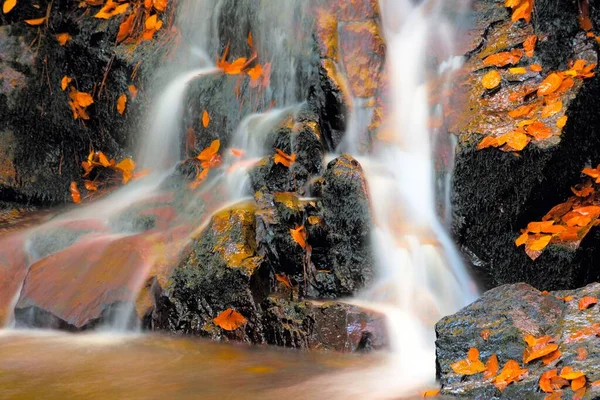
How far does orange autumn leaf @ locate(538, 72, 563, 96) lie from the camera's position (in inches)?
159

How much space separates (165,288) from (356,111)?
77.3 inches

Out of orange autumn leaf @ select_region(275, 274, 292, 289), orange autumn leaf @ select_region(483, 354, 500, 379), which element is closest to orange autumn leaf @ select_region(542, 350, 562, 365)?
orange autumn leaf @ select_region(483, 354, 500, 379)

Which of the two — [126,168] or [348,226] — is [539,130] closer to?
[348,226]

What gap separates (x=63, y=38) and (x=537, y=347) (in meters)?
5.72

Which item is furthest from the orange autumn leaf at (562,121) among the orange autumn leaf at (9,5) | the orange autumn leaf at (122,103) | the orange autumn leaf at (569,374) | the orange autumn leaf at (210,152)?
the orange autumn leaf at (9,5)

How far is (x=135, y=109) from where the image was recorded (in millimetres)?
6113

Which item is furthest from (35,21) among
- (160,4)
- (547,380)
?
(547,380)

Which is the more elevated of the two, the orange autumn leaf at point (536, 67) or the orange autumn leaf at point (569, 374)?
the orange autumn leaf at point (536, 67)

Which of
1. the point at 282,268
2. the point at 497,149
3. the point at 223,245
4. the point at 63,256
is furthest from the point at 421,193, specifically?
the point at 63,256

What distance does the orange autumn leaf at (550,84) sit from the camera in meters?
4.05

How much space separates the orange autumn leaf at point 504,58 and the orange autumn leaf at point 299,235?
72.3 inches

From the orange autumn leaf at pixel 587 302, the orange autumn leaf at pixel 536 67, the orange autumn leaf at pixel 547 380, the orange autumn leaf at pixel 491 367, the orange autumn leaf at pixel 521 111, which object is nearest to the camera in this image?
the orange autumn leaf at pixel 547 380

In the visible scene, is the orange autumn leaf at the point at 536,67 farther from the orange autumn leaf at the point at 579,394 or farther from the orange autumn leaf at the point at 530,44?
the orange autumn leaf at the point at 579,394

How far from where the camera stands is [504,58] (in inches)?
175
